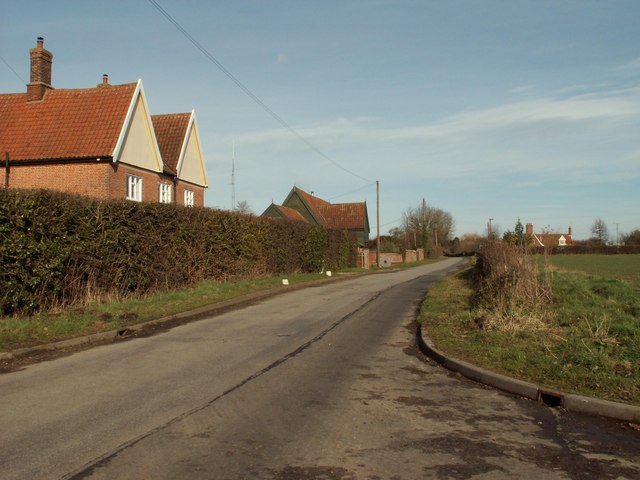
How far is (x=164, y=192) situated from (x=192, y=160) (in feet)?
14.7

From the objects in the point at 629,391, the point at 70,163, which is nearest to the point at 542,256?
the point at 629,391

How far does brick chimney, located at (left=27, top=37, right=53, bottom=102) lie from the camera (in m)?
24.9

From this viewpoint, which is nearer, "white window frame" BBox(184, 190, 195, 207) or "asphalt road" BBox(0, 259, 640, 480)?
"asphalt road" BBox(0, 259, 640, 480)

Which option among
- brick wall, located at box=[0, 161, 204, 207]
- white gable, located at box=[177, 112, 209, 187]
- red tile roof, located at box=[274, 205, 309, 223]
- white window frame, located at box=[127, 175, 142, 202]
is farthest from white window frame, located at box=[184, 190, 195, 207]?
red tile roof, located at box=[274, 205, 309, 223]

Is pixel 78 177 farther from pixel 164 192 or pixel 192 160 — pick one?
pixel 192 160

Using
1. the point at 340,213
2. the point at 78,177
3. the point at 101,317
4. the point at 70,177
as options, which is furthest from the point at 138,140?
the point at 340,213

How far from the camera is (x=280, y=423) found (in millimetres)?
5328

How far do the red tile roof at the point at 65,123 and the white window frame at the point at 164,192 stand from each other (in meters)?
4.80

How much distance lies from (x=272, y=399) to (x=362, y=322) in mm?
6601

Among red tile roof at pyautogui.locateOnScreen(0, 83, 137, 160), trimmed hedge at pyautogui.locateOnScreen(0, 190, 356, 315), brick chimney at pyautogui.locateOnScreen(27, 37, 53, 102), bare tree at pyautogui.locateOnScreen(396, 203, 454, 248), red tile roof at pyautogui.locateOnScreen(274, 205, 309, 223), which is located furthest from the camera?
bare tree at pyautogui.locateOnScreen(396, 203, 454, 248)

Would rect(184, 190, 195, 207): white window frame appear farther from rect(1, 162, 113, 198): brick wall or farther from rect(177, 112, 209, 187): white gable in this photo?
rect(1, 162, 113, 198): brick wall

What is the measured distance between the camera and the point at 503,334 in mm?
9062

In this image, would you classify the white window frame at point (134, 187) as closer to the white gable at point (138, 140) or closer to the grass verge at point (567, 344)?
the white gable at point (138, 140)

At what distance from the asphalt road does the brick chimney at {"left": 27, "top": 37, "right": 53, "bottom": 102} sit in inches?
822
